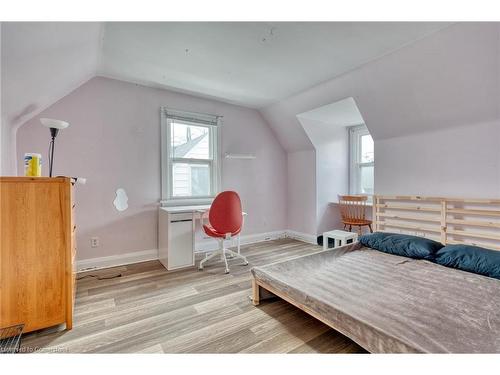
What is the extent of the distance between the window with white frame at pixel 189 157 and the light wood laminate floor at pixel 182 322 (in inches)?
50.1

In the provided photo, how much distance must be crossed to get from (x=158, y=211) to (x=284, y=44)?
2.56m

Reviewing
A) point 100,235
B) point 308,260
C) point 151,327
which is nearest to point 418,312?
point 308,260

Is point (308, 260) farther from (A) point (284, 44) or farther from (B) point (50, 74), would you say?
(B) point (50, 74)

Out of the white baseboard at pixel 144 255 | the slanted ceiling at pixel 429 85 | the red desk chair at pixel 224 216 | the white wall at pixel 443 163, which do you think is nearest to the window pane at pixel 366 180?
A: the white wall at pixel 443 163

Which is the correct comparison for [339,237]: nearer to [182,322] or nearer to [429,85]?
[429,85]

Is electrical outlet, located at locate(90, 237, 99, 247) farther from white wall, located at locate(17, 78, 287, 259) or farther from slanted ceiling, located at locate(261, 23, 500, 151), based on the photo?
slanted ceiling, located at locate(261, 23, 500, 151)

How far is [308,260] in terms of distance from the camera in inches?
91.0

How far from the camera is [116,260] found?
9.86 ft

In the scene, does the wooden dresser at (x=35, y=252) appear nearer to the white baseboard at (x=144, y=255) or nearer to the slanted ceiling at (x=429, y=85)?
the white baseboard at (x=144, y=255)

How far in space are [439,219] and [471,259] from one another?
781mm

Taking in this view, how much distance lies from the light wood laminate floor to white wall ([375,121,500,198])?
7.19ft

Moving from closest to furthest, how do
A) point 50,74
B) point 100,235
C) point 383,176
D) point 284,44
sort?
point 50,74 < point 284,44 < point 100,235 < point 383,176

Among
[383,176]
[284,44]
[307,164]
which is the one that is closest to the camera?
[284,44]

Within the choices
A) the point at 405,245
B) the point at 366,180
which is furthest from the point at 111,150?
the point at 366,180
